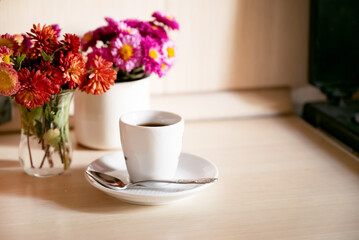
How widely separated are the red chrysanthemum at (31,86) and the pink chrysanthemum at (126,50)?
19 cm

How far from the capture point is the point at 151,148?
751mm

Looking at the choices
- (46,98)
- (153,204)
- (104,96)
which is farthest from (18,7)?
(153,204)

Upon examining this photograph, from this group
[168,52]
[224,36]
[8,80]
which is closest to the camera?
[8,80]

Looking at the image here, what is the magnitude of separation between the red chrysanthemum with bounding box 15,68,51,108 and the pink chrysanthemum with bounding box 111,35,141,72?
7.5 inches

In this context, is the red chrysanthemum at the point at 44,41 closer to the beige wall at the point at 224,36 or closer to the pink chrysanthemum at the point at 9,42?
the pink chrysanthemum at the point at 9,42

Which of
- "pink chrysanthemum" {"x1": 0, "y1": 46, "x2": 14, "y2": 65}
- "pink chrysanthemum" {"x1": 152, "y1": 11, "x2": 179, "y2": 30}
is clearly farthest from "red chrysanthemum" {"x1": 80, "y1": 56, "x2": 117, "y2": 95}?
"pink chrysanthemum" {"x1": 152, "y1": 11, "x2": 179, "y2": 30}

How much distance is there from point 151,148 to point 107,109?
216 mm

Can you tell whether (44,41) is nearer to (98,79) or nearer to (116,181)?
(98,79)

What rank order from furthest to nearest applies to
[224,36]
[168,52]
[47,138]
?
[224,36] → [168,52] → [47,138]

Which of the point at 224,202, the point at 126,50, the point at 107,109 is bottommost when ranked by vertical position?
the point at 224,202

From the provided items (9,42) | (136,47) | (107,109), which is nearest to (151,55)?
(136,47)

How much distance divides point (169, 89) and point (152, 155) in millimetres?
436

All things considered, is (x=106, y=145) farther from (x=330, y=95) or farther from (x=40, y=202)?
(x=330, y=95)

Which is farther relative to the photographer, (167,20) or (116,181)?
(167,20)
